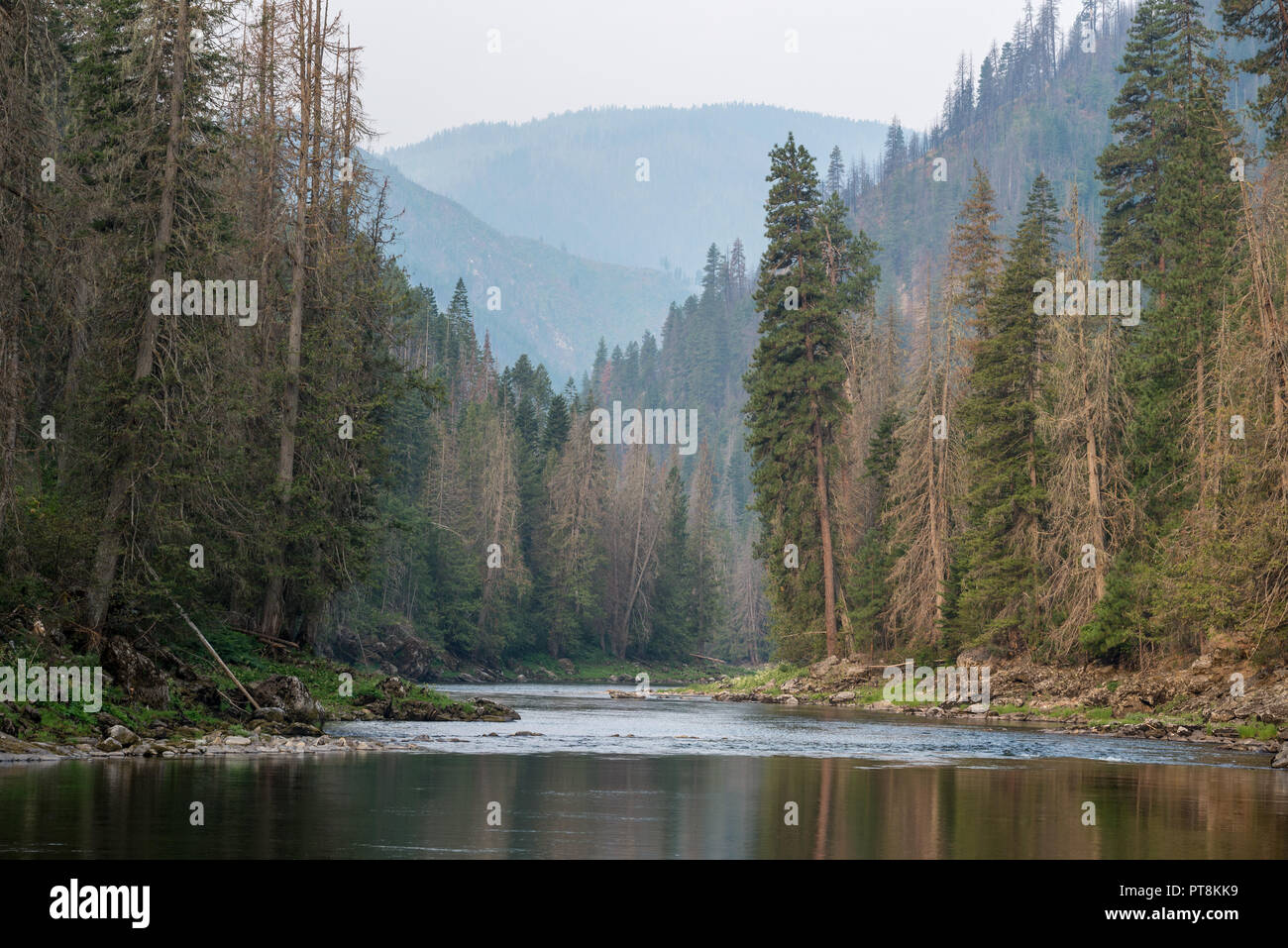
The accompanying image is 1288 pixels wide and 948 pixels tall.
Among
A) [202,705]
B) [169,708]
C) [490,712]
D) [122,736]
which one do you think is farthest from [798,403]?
[122,736]

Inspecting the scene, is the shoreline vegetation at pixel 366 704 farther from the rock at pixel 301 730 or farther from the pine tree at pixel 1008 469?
the pine tree at pixel 1008 469

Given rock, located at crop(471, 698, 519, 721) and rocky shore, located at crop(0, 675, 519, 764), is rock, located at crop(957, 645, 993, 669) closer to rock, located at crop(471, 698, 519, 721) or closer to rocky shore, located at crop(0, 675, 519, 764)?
rock, located at crop(471, 698, 519, 721)

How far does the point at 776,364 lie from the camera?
190 feet

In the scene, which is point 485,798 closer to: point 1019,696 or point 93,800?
point 93,800

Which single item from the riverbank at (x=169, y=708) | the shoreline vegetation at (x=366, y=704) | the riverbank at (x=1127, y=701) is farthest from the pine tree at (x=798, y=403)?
the riverbank at (x=169, y=708)

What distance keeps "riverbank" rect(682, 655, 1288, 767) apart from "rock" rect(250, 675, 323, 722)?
19657 millimetres

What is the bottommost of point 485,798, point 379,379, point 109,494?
point 485,798

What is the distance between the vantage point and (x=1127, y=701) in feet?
113

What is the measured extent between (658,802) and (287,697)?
46.1ft

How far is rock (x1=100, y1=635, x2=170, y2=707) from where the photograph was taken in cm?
2239

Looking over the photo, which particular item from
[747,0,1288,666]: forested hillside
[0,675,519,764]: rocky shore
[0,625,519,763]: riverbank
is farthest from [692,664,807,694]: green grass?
[0,625,519,763]: riverbank

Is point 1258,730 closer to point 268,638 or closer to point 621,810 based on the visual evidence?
point 621,810
